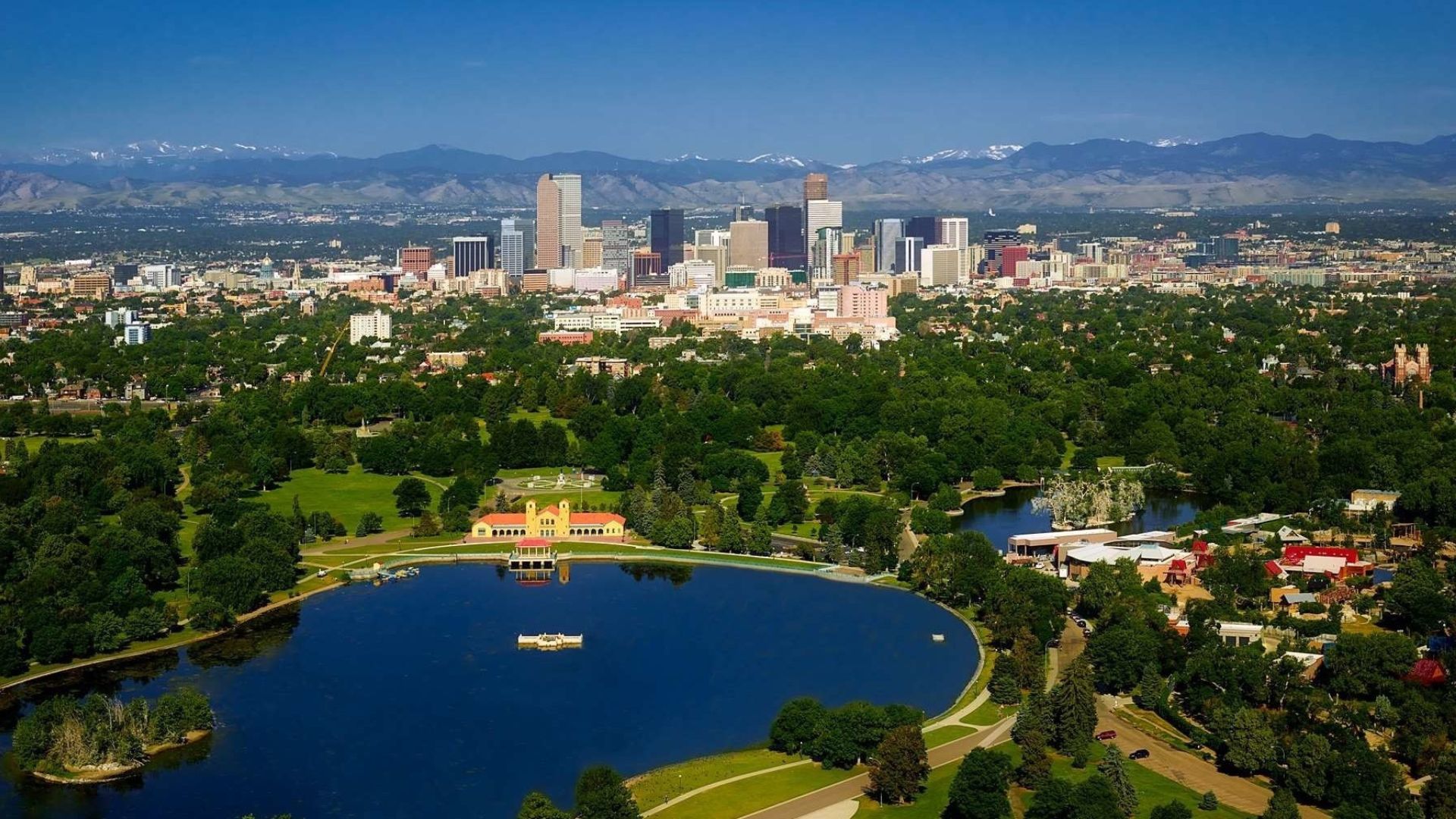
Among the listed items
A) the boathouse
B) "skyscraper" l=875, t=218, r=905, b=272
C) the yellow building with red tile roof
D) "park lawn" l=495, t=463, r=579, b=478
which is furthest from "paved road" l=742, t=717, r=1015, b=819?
"skyscraper" l=875, t=218, r=905, b=272

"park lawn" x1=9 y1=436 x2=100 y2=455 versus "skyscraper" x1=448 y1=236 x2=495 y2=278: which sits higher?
"skyscraper" x1=448 y1=236 x2=495 y2=278

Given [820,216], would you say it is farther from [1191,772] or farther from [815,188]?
[1191,772]

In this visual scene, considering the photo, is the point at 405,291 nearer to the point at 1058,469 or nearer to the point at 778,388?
the point at 778,388

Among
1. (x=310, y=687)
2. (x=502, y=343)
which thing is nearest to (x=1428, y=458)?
(x=310, y=687)

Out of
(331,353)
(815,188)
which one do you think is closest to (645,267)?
(815,188)

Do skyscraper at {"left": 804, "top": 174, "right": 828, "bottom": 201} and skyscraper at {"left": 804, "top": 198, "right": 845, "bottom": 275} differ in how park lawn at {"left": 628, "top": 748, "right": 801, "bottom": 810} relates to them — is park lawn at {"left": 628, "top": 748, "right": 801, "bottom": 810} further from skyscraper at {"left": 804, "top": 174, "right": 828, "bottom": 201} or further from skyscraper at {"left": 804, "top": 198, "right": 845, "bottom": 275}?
skyscraper at {"left": 804, "top": 174, "right": 828, "bottom": 201}

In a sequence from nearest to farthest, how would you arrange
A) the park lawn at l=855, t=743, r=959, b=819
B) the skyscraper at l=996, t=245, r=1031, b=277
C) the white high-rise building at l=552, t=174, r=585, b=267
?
the park lawn at l=855, t=743, r=959, b=819
the skyscraper at l=996, t=245, r=1031, b=277
the white high-rise building at l=552, t=174, r=585, b=267

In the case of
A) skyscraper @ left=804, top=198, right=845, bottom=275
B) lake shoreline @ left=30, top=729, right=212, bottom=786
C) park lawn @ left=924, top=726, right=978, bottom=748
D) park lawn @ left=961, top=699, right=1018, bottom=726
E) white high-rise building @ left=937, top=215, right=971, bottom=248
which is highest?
skyscraper @ left=804, top=198, right=845, bottom=275
